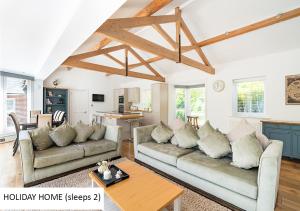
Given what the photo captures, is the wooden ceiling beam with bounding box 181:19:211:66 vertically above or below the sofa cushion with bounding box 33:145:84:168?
above

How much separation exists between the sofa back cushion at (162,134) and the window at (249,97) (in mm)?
2719

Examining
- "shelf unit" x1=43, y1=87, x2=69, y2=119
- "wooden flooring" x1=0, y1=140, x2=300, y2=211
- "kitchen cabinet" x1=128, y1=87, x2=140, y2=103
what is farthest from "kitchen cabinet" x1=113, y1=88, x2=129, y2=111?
"wooden flooring" x1=0, y1=140, x2=300, y2=211

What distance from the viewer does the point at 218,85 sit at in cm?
494

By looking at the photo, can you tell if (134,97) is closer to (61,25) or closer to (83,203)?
(61,25)

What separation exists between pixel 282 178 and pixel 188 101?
4.34 m

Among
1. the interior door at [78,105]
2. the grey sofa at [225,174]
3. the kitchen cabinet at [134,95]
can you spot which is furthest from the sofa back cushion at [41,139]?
the kitchen cabinet at [134,95]

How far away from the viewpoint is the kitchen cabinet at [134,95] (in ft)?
24.9

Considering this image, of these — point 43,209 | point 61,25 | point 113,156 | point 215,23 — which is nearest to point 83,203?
point 43,209

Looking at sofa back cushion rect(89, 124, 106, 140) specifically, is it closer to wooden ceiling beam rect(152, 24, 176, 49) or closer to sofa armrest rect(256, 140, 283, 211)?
wooden ceiling beam rect(152, 24, 176, 49)

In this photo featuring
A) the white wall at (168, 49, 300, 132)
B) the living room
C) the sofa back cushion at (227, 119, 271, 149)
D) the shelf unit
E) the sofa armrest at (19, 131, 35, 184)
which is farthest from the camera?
the shelf unit

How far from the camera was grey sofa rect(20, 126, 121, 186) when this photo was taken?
92.4 inches

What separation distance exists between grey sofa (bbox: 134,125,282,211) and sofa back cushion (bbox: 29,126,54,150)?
6.16ft

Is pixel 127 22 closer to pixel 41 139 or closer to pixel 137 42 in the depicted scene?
pixel 137 42

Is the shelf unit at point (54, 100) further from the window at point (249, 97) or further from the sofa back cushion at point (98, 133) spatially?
the window at point (249, 97)
